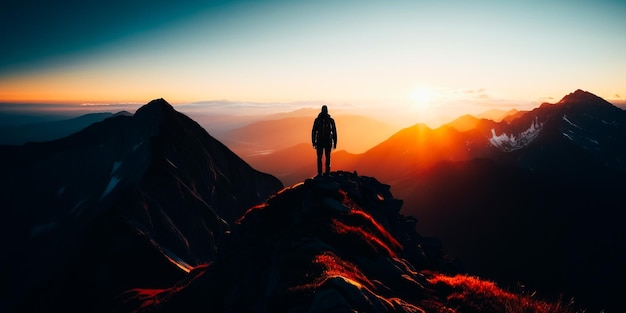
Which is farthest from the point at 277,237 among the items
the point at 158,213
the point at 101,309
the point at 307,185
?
the point at 158,213

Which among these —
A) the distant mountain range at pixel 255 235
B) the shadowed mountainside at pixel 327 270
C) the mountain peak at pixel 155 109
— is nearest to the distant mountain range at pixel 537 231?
the distant mountain range at pixel 255 235

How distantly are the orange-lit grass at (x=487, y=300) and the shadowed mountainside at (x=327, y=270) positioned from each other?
4 cm

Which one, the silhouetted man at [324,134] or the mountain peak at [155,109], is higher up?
the mountain peak at [155,109]

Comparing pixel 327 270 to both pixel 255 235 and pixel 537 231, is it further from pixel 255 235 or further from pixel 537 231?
pixel 537 231

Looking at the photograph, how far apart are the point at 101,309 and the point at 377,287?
155 feet

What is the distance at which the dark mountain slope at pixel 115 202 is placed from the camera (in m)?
58.9

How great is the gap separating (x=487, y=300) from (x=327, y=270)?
6325 millimetres

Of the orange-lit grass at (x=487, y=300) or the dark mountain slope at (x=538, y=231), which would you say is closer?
the orange-lit grass at (x=487, y=300)

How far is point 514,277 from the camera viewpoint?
129000 millimetres

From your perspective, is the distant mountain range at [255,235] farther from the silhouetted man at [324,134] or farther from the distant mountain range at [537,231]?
the silhouetted man at [324,134]

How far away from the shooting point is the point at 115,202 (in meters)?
72.6

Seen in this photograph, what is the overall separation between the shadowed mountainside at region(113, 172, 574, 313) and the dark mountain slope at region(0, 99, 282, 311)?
34.1 metres

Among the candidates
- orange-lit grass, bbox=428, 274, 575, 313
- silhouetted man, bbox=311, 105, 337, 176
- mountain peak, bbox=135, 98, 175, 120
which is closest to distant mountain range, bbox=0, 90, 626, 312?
orange-lit grass, bbox=428, 274, 575, 313

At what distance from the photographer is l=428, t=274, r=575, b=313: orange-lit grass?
11070 mm
